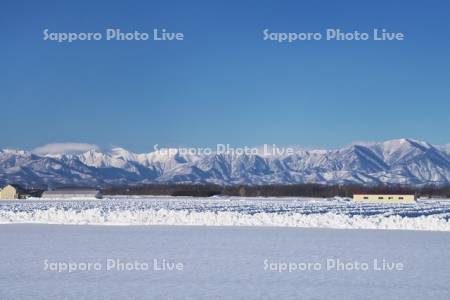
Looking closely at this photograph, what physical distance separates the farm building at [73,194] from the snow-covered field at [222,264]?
3730 inches

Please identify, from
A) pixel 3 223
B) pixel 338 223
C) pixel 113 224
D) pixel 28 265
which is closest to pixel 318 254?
pixel 28 265

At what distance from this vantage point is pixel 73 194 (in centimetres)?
12012

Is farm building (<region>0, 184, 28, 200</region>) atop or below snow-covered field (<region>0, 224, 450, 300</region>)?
atop

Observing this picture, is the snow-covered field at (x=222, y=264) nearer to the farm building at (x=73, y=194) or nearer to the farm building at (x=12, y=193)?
the farm building at (x=73, y=194)

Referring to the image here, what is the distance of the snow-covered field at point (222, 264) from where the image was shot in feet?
36.3

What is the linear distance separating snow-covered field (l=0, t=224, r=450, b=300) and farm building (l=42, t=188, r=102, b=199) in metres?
94.7

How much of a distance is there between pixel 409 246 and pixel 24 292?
38.9ft

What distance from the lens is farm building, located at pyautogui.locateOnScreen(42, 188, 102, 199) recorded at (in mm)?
116700

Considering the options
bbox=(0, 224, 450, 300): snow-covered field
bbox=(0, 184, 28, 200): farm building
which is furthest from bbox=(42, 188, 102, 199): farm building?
bbox=(0, 224, 450, 300): snow-covered field

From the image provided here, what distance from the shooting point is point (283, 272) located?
13359 mm

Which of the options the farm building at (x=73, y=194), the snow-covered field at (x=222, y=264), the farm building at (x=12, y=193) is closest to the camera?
the snow-covered field at (x=222, y=264)

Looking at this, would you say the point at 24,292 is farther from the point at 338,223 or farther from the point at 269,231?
A: the point at 338,223

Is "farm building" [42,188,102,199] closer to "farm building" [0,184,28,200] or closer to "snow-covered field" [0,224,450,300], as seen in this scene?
"farm building" [0,184,28,200]

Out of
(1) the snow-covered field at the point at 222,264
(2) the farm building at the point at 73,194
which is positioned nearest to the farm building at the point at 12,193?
(2) the farm building at the point at 73,194
